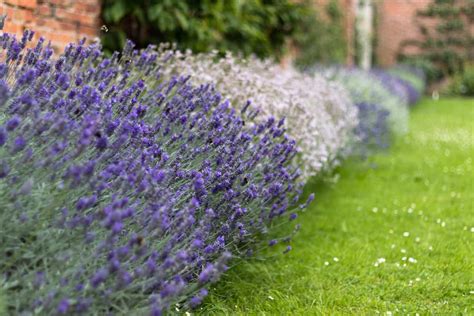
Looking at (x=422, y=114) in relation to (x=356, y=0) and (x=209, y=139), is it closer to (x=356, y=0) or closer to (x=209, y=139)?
(x=356, y=0)

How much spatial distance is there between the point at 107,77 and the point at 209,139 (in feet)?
1.86

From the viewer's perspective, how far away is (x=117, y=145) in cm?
233

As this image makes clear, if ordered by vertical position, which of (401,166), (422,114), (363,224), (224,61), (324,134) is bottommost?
(422,114)

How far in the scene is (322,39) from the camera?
14477 millimetres

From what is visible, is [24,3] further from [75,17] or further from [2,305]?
[2,305]

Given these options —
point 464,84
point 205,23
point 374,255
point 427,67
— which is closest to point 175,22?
point 205,23

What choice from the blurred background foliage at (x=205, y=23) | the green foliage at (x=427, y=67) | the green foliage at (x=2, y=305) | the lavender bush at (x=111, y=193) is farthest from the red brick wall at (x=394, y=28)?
the green foliage at (x=2, y=305)

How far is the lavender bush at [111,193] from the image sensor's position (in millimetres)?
1971

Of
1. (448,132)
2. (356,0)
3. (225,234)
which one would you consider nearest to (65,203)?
(225,234)

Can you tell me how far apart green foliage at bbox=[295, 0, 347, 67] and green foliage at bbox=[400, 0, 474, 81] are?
6.21m

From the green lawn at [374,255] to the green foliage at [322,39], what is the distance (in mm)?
6832

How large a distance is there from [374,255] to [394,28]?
19.0m

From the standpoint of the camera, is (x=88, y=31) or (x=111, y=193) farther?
(x=88, y=31)

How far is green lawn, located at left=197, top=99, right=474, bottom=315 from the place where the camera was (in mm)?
3271
